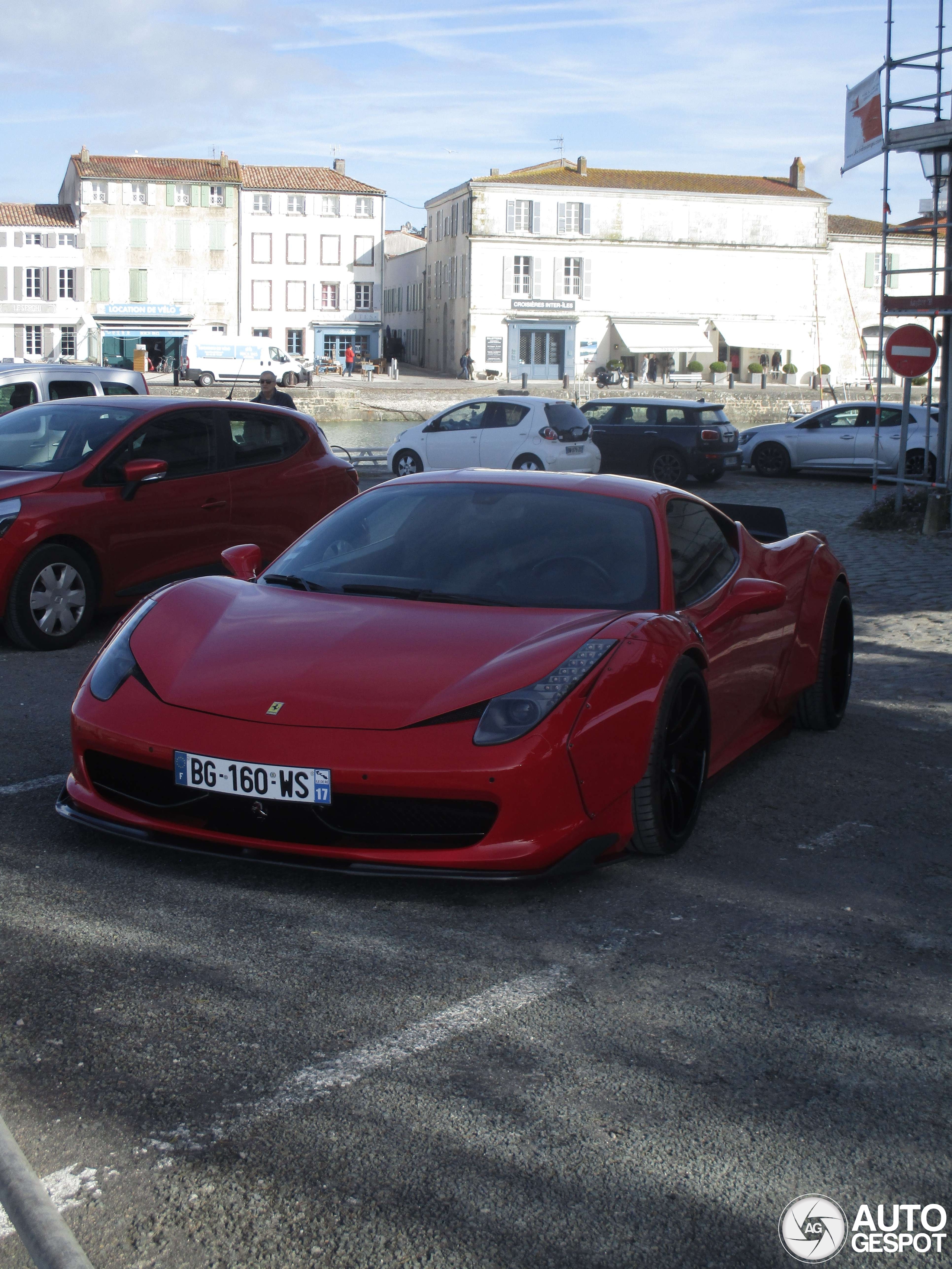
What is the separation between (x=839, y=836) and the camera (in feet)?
15.6

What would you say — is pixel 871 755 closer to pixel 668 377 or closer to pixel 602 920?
pixel 602 920

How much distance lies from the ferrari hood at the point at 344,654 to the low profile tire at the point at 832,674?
2026 millimetres

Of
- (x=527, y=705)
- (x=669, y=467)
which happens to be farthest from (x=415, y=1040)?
(x=669, y=467)

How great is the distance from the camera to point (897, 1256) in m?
2.30

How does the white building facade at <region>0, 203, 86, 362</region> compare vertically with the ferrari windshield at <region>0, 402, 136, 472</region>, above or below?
above

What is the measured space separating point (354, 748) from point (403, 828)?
27cm

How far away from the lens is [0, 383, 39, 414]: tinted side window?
1416cm

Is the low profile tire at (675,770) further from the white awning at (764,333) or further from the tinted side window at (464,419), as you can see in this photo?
the white awning at (764,333)

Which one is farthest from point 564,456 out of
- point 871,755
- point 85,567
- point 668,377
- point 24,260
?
point 24,260

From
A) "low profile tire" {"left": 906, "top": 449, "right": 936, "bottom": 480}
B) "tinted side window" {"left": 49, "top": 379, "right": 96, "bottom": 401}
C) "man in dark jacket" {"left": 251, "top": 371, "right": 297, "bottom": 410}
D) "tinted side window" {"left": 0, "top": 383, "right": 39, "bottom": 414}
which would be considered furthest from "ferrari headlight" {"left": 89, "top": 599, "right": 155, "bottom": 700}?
"low profile tire" {"left": 906, "top": 449, "right": 936, "bottom": 480}

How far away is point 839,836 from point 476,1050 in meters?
2.21

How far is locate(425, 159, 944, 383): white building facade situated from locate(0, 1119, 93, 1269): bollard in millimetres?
73587

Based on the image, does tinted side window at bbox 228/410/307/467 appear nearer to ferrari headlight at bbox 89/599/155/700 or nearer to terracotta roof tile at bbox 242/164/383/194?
ferrari headlight at bbox 89/599/155/700

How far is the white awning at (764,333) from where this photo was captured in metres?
77.0
